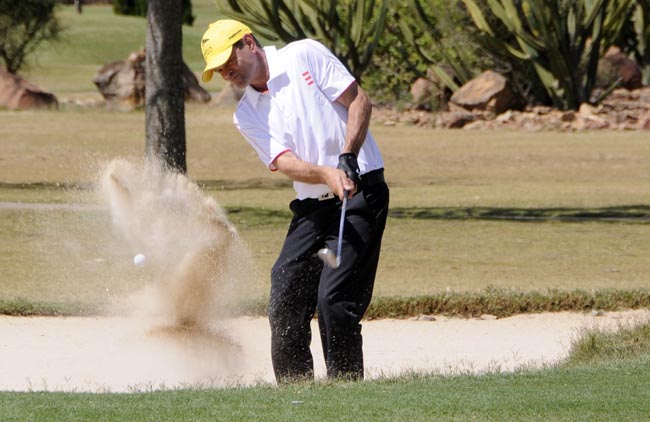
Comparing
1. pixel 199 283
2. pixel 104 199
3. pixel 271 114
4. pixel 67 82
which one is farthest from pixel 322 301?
pixel 67 82

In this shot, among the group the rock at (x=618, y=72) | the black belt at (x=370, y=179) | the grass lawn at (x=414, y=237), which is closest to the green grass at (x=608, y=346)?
the grass lawn at (x=414, y=237)

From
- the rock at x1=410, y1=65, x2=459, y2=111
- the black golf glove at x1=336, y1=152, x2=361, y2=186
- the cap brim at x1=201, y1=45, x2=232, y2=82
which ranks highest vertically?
the cap brim at x1=201, y1=45, x2=232, y2=82

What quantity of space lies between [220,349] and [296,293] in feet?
3.96

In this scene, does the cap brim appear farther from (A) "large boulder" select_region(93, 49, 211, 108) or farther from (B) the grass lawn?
(A) "large boulder" select_region(93, 49, 211, 108)

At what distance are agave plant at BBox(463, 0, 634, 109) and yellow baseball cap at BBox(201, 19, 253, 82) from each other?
933 inches

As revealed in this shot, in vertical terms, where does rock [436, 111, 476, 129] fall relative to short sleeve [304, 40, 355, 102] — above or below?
below

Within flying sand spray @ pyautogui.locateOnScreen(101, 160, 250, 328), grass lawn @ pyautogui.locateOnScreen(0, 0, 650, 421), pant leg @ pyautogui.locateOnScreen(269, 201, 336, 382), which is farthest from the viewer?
flying sand spray @ pyautogui.locateOnScreen(101, 160, 250, 328)

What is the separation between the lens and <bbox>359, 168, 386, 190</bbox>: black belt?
5.48m

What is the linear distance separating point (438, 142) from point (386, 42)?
37.1ft

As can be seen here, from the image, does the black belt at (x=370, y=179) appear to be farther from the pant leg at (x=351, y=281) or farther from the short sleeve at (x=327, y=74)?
the short sleeve at (x=327, y=74)

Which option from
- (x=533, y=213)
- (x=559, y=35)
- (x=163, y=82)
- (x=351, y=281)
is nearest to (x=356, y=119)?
(x=351, y=281)

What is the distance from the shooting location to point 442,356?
7.31m

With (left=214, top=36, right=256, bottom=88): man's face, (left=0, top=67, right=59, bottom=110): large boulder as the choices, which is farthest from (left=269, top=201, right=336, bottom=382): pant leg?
(left=0, top=67, right=59, bottom=110): large boulder

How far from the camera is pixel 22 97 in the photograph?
34.4 meters
